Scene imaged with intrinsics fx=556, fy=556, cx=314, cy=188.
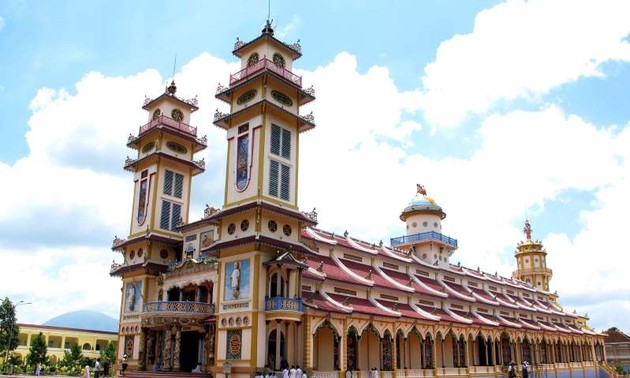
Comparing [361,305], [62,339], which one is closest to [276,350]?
[361,305]

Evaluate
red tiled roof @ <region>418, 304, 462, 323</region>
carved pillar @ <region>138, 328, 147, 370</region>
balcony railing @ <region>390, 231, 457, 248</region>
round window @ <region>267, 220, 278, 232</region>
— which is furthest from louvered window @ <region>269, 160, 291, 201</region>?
balcony railing @ <region>390, 231, 457, 248</region>

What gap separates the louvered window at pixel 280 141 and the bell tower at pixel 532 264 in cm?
6322

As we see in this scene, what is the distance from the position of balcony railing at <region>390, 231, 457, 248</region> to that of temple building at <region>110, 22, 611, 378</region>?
3963mm

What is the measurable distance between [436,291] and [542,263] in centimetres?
4532

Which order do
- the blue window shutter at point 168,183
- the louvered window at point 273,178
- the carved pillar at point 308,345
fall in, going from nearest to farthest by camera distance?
the carved pillar at point 308,345 → the louvered window at point 273,178 → the blue window shutter at point 168,183

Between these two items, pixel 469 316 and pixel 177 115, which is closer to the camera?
pixel 177 115

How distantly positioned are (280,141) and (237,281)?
32.0ft

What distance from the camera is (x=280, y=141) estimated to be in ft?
123

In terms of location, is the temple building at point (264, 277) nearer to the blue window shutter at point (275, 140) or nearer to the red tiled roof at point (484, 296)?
the blue window shutter at point (275, 140)

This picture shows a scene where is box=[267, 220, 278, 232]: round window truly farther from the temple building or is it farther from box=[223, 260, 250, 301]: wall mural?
box=[223, 260, 250, 301]: wall mural

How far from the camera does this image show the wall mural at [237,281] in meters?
33.7

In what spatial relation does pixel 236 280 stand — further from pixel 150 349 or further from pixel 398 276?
pixel 398 276

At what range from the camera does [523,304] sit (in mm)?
69375

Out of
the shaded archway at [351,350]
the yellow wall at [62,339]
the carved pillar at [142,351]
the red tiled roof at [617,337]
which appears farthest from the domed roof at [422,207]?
the red tiled roof at [617,337]
